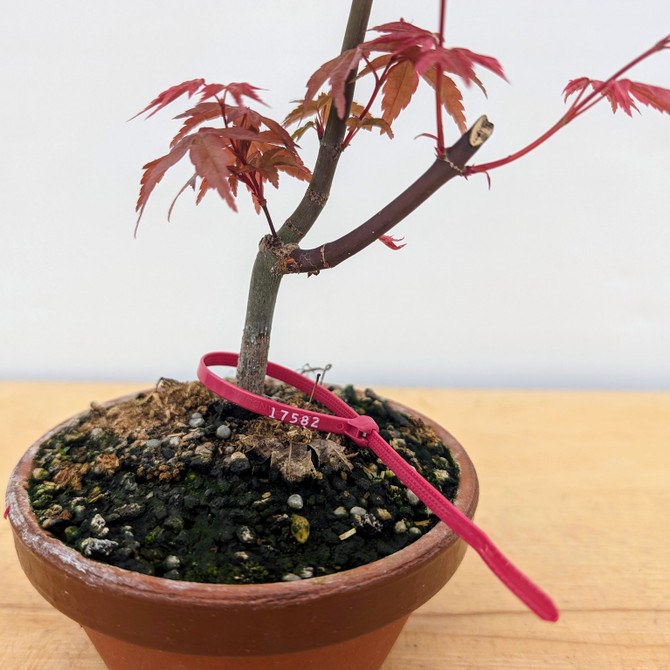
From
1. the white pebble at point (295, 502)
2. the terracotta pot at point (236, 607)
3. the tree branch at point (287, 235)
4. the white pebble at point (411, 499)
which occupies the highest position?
the tree branch at point (287, 235)

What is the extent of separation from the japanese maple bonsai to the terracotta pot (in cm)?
Answer: 2

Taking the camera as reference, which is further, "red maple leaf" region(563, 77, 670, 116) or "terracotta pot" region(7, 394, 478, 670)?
"red maple leaf" region(563, 77, 670, 116)

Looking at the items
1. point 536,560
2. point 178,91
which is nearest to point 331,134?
point 178,91

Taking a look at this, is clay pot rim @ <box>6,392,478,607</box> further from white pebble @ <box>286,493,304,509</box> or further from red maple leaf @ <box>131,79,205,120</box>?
red maple leaf @ <box>131,79,205,120</box>

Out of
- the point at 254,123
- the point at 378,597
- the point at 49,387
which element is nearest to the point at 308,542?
the point at 378,597

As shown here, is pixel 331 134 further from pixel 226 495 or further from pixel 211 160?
pixel 226 495

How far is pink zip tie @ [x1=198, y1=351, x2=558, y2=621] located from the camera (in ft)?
1.75

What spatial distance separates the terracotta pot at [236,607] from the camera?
1.86 ft

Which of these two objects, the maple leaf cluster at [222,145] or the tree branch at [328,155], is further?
the tree branch at [328,155]

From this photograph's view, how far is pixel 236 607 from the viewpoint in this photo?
0.56 metres

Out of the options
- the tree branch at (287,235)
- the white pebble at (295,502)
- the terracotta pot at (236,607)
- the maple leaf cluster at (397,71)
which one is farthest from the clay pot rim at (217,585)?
the maple leaf cluster at (397,71)

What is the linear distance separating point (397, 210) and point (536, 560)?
0.75 meters

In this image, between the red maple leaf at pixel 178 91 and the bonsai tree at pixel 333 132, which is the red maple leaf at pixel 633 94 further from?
the red maple leaf at pixel 178 91

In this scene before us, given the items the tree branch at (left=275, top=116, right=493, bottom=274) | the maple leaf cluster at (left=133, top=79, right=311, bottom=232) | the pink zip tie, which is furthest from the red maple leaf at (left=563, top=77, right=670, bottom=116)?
the pink zip tie
